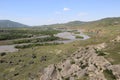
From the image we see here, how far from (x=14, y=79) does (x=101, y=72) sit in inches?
1953

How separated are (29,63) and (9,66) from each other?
34.2 ft

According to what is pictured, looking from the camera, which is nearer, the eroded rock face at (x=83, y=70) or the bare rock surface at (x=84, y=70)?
the bare rock surface at (x=84, y=70)

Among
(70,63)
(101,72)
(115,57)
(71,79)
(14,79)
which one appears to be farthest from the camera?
(14,79)

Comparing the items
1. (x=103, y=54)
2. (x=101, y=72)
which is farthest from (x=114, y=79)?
(x=103, y=54)

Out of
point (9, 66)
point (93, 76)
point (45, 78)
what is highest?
point (93, 76)

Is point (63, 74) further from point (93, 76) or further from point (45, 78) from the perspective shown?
point (93, 76)

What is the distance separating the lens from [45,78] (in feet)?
166

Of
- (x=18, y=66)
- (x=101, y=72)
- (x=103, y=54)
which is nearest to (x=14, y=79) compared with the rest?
(x=18, y=66)

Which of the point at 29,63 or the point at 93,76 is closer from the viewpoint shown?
the point at 93,76

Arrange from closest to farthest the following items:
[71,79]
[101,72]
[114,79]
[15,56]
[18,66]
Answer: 1. [114,79]
2. [101,72]
3. [71,79]
4. [18,66]
5. [15,56]

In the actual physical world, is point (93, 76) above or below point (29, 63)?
above

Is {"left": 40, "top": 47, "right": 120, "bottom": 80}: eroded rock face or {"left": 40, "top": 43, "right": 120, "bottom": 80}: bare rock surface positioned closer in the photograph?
{"left": 40, "top": 43, "right": 120, "bottom": 80}: bare rock surface

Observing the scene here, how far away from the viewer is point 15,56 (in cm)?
12469

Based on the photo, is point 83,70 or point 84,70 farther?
point 83,70
